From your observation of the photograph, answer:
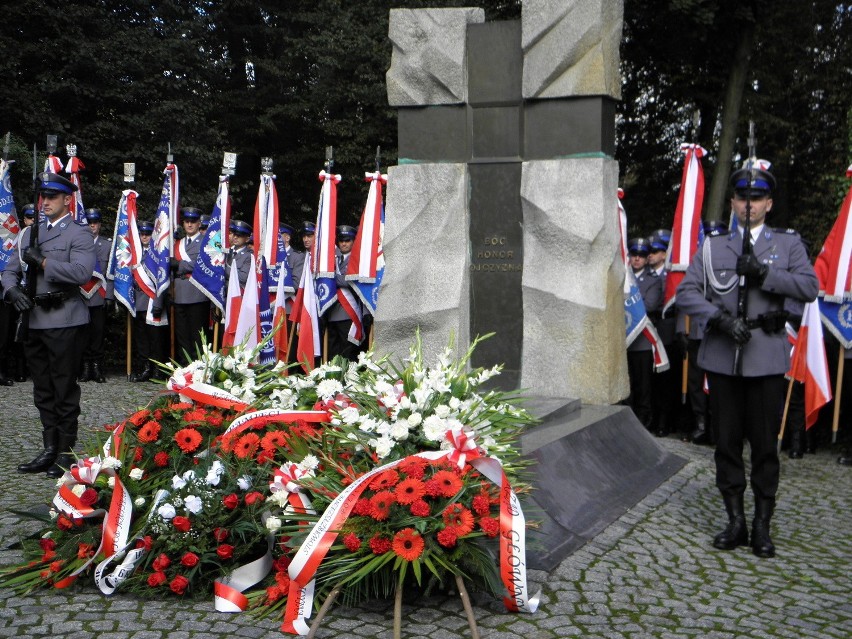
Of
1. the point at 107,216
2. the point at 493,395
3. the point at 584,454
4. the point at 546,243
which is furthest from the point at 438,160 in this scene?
the point at 107,216

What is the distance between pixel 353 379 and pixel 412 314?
247 centimetres

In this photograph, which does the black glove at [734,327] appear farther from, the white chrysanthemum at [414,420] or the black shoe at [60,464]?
the black shoe at [60,464]

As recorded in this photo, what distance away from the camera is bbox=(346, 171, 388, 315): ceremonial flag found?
34.0 ft

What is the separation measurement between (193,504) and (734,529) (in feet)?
9.62

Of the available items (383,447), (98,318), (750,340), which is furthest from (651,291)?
(98,318)

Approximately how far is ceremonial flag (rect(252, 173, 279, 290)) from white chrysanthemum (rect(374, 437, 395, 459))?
7836 millimetres

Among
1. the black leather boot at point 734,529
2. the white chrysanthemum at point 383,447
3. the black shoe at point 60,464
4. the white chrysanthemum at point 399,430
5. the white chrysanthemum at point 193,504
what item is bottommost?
the black shoe at point 60,464

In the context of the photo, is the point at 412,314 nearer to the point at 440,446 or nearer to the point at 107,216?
the point at 440,446

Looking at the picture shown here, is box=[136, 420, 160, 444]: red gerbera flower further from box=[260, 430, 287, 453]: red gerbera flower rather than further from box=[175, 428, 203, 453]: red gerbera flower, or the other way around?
box=[260, 430, 287, 453]: red gerbera flower

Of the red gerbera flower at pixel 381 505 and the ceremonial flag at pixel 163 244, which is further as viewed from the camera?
the ceremonial flag at pixel 163 244

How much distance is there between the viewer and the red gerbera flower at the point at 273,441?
470cm

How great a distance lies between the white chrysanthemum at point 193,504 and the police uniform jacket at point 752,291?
2.81 metres

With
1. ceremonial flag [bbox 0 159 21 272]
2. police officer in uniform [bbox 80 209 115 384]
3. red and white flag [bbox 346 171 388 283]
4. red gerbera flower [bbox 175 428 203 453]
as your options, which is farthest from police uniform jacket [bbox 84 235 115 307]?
red gerbera flower [bbox 175 428 203 453]

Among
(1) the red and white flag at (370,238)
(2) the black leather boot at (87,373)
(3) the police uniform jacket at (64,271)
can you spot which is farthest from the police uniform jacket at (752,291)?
(2) the black leather boot at (87,373)
